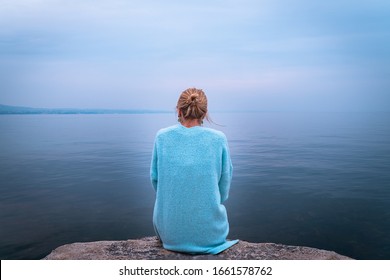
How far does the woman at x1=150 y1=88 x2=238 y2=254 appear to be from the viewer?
3.52 m

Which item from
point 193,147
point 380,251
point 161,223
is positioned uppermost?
point 193,147

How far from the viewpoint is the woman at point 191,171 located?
3.52 metres

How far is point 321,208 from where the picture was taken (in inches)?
495

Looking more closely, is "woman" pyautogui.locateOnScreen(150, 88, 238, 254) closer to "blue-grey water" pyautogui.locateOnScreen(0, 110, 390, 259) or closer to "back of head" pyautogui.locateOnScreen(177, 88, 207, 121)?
"back of head" pyautogui.locateOnScreen(177, 88, 207, 121)

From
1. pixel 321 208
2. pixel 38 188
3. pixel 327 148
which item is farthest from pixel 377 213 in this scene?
pixel 327 148

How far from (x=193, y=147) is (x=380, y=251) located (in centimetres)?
756

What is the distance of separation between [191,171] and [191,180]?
0.09 meters

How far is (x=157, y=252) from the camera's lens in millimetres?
→ 4090

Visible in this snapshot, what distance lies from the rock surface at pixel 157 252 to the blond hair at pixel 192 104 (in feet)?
4.71

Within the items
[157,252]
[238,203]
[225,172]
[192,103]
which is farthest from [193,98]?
[238,203]

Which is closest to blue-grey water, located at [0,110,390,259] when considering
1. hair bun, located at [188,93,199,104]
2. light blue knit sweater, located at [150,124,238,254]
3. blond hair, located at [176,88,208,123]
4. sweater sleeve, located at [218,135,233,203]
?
light blue knit sweater, located at [150,124,238,254]

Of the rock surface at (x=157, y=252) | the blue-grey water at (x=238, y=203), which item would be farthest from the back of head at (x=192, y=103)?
the blue-grey water at (x=238, y=203)

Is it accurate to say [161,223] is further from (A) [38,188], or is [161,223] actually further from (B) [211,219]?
(A) [38,188]

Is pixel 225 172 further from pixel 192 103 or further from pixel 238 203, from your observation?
pixel 238 203
